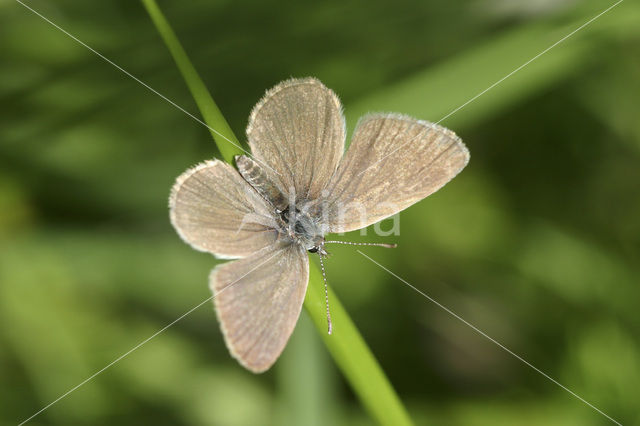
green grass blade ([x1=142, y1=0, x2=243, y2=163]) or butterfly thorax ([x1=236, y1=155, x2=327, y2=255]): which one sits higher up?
green grass blade ([x1=142, y1=0, x2=243, y2=163])

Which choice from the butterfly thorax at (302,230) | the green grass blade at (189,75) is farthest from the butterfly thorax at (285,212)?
the green grass blade at (189,75)

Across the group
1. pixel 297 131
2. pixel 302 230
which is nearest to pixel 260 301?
pixel 302 230

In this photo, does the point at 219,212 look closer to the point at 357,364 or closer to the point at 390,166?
the point at 390,166

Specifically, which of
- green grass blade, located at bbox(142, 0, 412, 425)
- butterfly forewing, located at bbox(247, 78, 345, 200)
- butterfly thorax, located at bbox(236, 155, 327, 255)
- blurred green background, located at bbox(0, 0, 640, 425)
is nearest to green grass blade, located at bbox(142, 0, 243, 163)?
green grass blade, located at bbox(142, 0, 412, 425)

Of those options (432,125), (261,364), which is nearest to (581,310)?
(432,125)

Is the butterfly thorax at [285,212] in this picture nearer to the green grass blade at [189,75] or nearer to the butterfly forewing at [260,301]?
the butterfly forewing at [260,301]

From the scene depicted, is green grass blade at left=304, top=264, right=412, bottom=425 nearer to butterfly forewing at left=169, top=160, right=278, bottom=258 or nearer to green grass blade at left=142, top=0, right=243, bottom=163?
butterfly forewing at left=169, top=160, right=278, bottom=258
